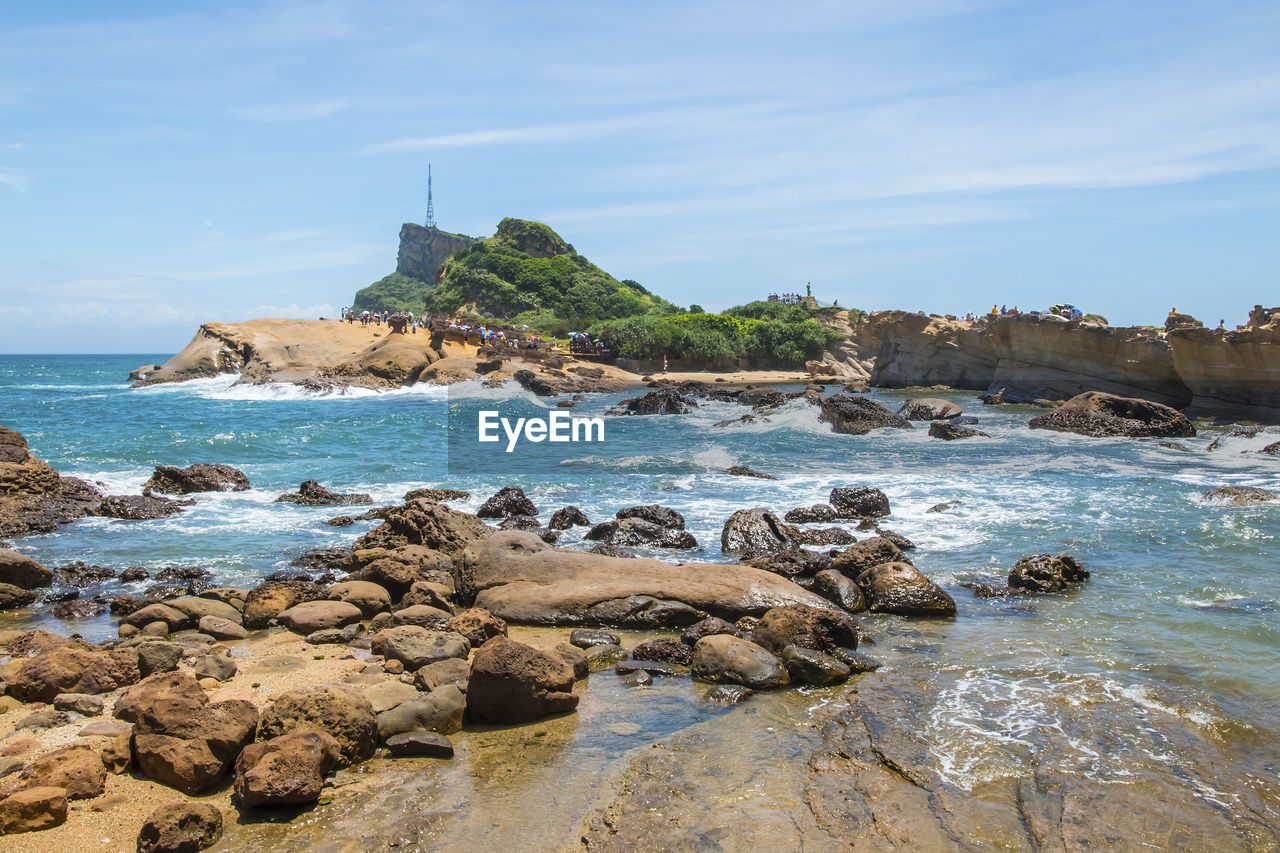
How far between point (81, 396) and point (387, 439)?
35.2m

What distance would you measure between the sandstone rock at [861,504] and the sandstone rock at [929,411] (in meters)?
17.0

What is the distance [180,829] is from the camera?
496 centimetres

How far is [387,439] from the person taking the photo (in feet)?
91.4

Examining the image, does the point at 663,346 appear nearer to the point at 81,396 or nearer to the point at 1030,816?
the point at 81,396

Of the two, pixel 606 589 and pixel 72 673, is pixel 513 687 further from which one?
pixel 72 673

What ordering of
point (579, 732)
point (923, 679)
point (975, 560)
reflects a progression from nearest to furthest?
point (579, 732) < point (923, 679) < point (975, 560)

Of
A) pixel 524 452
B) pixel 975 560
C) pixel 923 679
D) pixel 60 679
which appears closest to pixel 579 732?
pixel 923 679

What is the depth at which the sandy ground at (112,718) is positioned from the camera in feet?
16.7

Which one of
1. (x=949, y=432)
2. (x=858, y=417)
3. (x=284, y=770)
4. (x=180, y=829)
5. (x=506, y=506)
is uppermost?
(x=858, y=417)

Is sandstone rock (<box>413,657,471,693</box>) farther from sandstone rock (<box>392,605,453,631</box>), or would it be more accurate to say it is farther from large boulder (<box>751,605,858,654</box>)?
large boulder (<box>751,605,858,654</box>)

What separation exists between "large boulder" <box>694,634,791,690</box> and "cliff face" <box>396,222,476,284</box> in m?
144

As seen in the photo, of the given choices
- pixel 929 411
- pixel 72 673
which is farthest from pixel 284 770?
pixel 929 411

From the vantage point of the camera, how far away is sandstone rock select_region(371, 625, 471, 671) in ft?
26.6

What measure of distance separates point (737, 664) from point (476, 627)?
2.82 m
